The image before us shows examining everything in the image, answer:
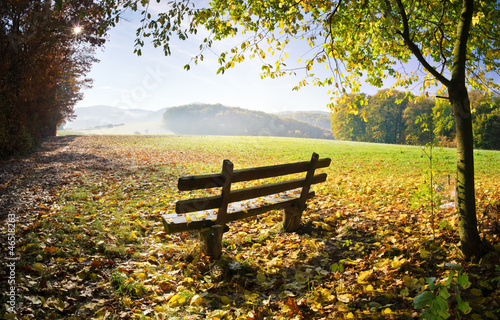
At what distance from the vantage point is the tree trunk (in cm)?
344

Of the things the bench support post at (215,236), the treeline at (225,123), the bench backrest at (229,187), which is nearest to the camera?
the bench backrest at (229,187)

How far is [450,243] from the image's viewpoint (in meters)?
3.84

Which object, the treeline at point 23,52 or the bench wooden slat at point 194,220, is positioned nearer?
the bench wooden slat at point 194,220

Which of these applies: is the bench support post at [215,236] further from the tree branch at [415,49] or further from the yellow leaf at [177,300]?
the tree branch at [415,49]

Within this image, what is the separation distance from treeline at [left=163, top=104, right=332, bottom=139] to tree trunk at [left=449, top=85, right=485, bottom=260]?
123986 millimetres

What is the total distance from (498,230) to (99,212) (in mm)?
7481

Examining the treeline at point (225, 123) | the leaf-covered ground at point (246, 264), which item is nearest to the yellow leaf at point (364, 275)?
the leaf-covered ground at point (246, 264)

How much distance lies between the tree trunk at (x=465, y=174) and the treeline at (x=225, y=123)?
12399 centimetres

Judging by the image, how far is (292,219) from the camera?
5.32 metres

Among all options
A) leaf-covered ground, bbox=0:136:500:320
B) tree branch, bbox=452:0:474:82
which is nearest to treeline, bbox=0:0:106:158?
leaf-covered ground, bbox=0:136:500:320

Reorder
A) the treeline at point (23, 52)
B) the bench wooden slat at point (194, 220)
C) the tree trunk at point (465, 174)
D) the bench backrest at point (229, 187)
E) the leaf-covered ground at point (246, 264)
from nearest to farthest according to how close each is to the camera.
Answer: the leaf-covered ground at point (246, 264) → the tree trunk at point (465, 174) → the bench backrest at point (229, 187) → the bench wooden slat at point (194, 220) → the treeline at point (23, 52)

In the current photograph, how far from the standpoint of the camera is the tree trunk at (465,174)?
3.44 meters

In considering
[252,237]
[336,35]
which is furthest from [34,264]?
[336,35]

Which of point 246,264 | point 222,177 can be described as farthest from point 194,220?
point 246,264
